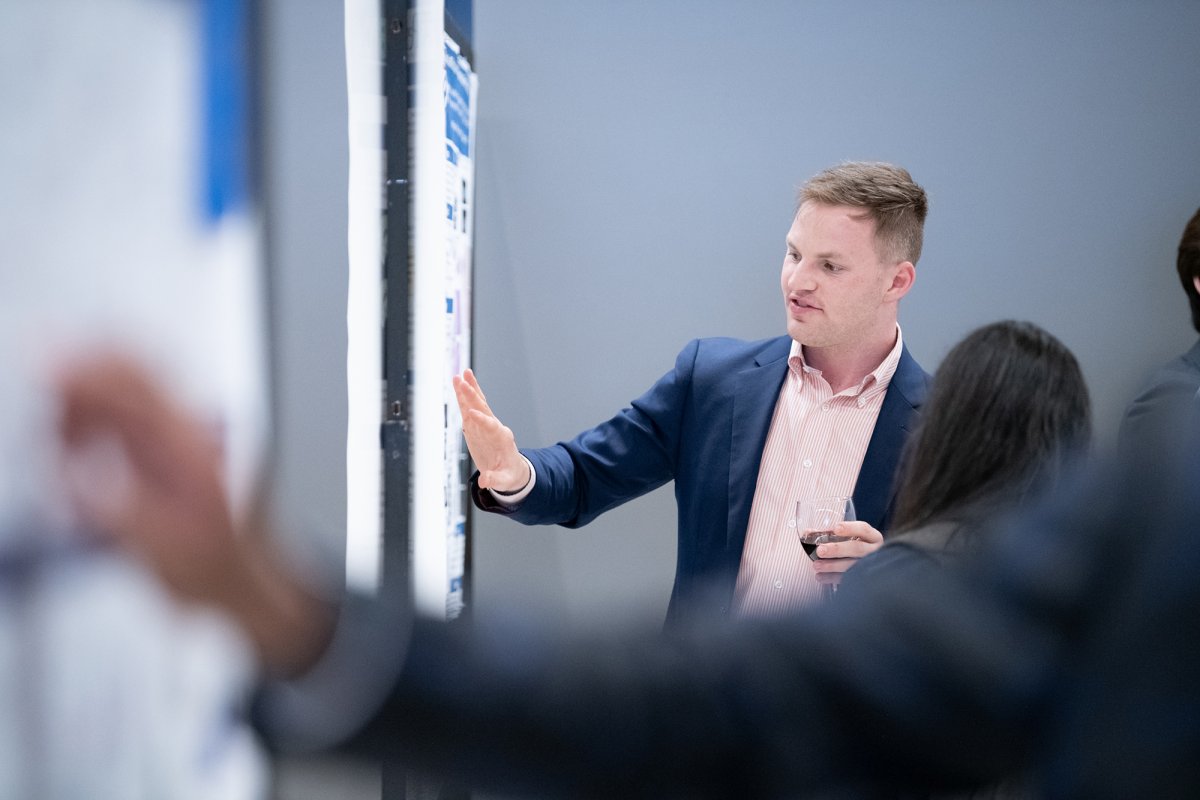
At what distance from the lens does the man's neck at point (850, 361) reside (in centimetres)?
211

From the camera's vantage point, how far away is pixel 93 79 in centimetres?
61

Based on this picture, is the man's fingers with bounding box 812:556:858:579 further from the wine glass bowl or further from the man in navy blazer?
the man in navy blazer

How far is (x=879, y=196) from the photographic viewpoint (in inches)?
84.2

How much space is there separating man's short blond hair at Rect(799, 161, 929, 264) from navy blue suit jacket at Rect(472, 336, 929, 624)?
0.25 metres

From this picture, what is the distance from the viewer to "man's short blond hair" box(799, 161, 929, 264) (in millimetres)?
2119

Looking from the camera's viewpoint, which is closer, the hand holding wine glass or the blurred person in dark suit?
the blurred person in dark suit

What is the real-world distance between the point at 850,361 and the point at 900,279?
0.76 feet

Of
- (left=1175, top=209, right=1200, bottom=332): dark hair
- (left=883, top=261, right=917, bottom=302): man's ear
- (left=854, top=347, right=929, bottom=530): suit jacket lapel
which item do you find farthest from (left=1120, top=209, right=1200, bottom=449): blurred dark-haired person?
(left=883, top=261, right=917, bottom=302): man's ear

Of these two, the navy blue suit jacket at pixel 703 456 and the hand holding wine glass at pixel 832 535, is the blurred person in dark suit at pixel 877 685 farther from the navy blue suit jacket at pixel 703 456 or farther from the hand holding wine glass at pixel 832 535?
the navy blue suit jacket at pixel 703 456

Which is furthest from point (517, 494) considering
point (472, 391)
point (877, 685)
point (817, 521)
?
point (877, 685)

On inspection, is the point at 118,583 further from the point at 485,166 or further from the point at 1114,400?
the point at 1114,400

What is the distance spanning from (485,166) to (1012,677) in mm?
2723

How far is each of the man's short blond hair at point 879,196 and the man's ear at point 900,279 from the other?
0.06ft

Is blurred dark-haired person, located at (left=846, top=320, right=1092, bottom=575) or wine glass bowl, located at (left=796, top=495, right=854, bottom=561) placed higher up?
blurred dark-haired person, located at (left=846, top=320, right=1092, bottom=575)
